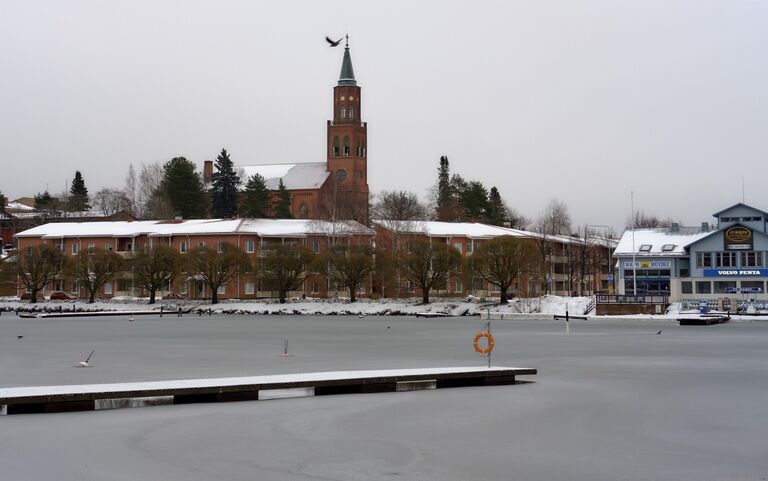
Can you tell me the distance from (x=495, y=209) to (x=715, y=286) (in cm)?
7992

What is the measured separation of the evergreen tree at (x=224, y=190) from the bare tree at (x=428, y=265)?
55703mm

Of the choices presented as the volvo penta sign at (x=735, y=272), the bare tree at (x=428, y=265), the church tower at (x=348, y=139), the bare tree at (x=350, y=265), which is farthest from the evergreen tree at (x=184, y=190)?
the volvo penta sign at (x=735, y=272)

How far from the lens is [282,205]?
140m

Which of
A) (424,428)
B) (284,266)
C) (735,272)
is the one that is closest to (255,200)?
(284,266)

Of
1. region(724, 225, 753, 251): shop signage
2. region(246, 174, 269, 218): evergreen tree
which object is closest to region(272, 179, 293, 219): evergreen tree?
region(246, 174, 269, 218): evergreen tree

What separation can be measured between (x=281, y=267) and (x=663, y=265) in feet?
126

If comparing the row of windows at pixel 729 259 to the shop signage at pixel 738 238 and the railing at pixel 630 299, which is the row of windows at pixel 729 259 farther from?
the railing at pixel 630 299

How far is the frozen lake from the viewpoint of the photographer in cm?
1418

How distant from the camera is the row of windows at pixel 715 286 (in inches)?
3370

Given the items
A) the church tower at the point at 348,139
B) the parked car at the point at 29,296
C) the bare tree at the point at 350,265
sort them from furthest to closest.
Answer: the church tower at the point at 348,139 → the parked car at the point at 29,296 → the bare tree at the point at 350,265

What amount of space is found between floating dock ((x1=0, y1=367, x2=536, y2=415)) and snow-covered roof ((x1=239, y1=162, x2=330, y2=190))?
120481 mm

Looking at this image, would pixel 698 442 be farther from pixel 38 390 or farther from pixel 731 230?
pixel 731 230

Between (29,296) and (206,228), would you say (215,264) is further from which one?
(29,296)

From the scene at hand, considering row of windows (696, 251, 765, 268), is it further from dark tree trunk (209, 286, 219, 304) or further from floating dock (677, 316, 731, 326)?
dark tree trunk (209, 286, 219, 304)
